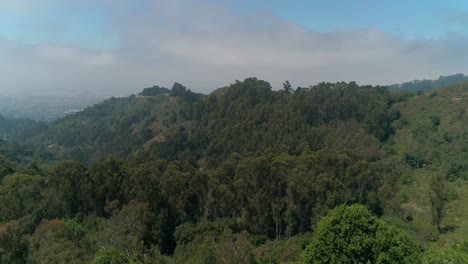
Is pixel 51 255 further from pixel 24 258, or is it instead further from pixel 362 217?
pixel 362 217

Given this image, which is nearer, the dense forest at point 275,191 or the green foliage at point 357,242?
the green foliage at point 357,242

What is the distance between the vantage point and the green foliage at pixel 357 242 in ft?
64.2

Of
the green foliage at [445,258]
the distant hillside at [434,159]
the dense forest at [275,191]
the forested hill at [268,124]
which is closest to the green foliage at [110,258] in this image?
the dense forest at [275,191]

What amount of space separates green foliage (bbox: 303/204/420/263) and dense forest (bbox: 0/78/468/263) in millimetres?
63

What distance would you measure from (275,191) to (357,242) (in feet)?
75.9

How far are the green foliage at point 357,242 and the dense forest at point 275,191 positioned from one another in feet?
0.21

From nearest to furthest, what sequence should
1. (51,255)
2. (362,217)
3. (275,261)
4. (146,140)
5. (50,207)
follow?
(362,217), (51,255), (275,261), (50,207), (146,140)

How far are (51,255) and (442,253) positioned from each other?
818 inches

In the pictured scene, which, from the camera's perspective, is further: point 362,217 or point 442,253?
point 362,217

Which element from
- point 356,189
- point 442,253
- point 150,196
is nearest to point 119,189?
point 150,196

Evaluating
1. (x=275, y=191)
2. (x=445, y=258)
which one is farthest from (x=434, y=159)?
(x=445, y=258)

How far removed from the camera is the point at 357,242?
64.7 ft

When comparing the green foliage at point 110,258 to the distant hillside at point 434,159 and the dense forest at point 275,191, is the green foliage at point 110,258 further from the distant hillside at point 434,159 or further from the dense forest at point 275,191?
the distant hillside at point 434,159

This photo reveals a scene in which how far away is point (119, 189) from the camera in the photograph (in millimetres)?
43875
